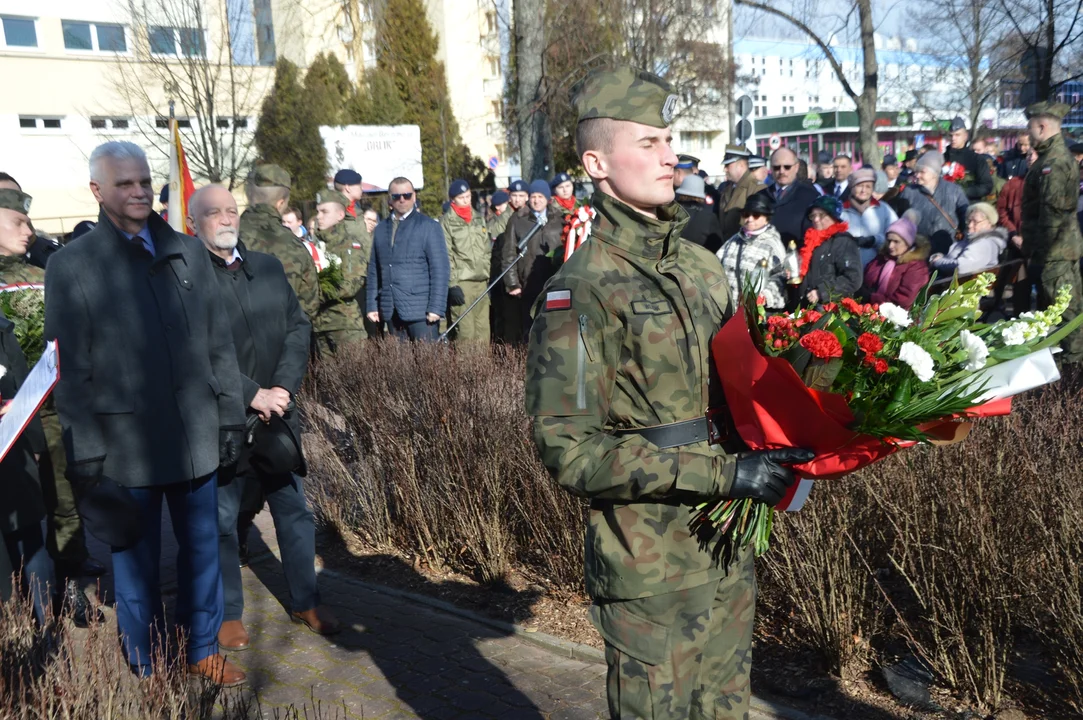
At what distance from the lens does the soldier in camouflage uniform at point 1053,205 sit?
29.0ft

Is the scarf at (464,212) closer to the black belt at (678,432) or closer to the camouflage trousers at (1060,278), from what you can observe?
the camouflage trousers at (1060,278)

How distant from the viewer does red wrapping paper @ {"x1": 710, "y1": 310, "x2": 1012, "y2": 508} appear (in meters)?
2.43

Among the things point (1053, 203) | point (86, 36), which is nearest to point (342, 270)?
point (1053, 203)

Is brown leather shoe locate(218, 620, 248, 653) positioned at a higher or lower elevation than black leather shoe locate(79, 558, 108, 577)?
higher

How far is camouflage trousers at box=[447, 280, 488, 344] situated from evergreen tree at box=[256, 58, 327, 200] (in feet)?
68.2

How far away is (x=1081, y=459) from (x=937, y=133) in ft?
131

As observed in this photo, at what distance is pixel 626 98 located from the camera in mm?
2596

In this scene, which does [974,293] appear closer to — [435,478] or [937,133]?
[435,478]

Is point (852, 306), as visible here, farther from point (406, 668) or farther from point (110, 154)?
point (110, 154)

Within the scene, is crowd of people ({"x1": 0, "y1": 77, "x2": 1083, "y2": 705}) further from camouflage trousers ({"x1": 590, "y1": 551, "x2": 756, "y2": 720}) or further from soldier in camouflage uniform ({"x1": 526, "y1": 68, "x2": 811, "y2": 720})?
camouflage trousers ({"x1": 590, "y1": 551, "x2": 756, "y2": 720})

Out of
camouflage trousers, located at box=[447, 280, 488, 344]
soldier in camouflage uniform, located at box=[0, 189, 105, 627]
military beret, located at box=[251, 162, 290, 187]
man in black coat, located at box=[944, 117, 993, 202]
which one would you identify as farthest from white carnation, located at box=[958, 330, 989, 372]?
man in black coat, located at box=[944, 117, 993, 202]

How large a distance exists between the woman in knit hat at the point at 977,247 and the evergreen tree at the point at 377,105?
89.2ft

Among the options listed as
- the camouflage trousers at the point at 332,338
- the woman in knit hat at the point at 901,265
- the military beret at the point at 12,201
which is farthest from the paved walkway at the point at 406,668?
the woman in knit hat at the point at 901,265

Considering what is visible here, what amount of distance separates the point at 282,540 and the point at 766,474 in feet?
11.2
